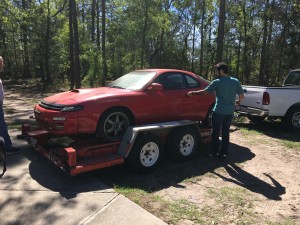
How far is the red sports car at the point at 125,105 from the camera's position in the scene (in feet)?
17.8

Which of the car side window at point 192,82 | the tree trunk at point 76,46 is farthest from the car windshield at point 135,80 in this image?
the tree trunk at point 76,46

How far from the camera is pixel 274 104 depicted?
8.92 meters

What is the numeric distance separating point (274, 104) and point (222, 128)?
2994 mm

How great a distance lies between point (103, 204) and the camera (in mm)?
4438

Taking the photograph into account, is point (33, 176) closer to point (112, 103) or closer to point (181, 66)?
point (112, 103)

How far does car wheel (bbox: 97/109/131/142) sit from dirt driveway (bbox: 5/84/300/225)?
636 millimetres

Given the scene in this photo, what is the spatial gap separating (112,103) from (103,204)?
1.93 metres

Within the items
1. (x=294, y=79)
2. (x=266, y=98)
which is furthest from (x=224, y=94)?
(x=294, y=79)

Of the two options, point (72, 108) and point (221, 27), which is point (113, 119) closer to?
point (72, 108)

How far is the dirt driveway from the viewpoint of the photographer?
4.29 metres

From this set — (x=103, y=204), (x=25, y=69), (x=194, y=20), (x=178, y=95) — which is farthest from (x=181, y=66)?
(x=103, y=204)

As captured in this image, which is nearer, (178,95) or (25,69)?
(178,95)

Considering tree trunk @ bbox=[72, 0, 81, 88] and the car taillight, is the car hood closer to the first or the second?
the car taillight

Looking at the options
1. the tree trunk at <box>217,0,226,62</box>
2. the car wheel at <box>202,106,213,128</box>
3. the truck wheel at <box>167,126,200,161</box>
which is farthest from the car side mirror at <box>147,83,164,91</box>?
the tree trunk at <box>217,0,226,62</box>
